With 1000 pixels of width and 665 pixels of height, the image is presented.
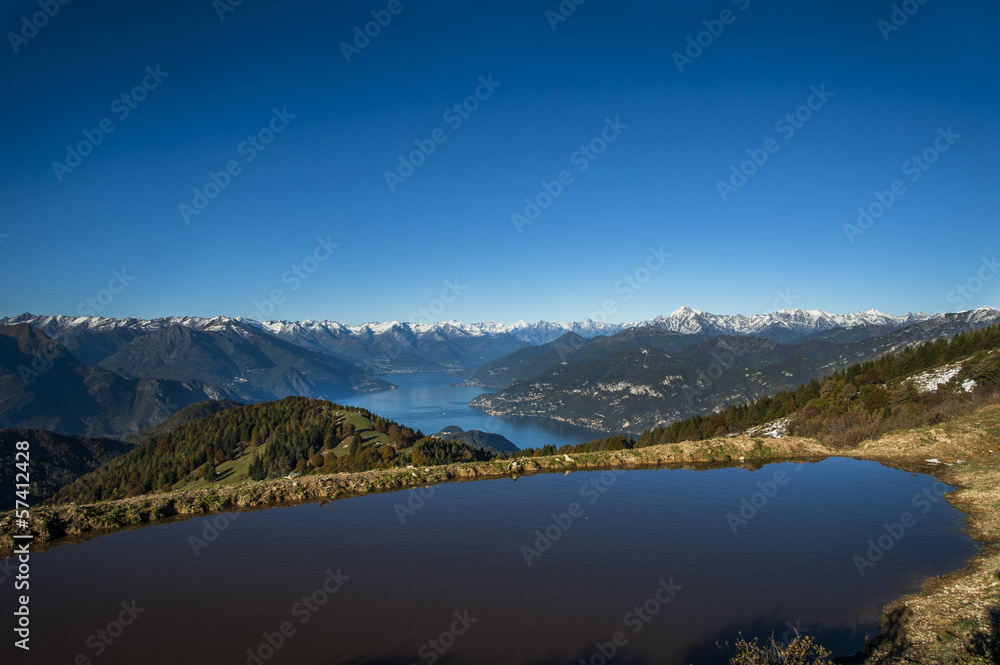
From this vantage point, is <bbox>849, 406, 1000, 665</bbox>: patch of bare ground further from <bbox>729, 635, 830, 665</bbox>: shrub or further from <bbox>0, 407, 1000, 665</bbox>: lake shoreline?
<bbox>729, 635, 830, 665</bbox>: shrub

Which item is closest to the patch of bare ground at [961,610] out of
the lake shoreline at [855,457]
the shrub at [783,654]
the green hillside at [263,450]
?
the lake shoreline at [855,457]

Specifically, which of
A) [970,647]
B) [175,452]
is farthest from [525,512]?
[175,452]

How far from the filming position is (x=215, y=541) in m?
19.3

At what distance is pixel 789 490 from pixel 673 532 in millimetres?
11393

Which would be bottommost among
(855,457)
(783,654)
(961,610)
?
(855,457)

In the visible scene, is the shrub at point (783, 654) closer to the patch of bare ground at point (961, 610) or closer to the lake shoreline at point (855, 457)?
the lake shoreline at point (855, 457)

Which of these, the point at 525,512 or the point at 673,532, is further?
the point at 525,512

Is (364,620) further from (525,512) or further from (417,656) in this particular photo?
(525,512)

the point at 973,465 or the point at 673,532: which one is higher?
the point at 673,532

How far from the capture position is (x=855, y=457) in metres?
35.8

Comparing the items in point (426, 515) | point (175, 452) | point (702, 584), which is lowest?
point (702, 584)

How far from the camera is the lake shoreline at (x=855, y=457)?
37.8 feet

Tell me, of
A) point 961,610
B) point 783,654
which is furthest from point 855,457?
point 783,654

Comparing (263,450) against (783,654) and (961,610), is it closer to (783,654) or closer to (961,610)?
(783,654)
